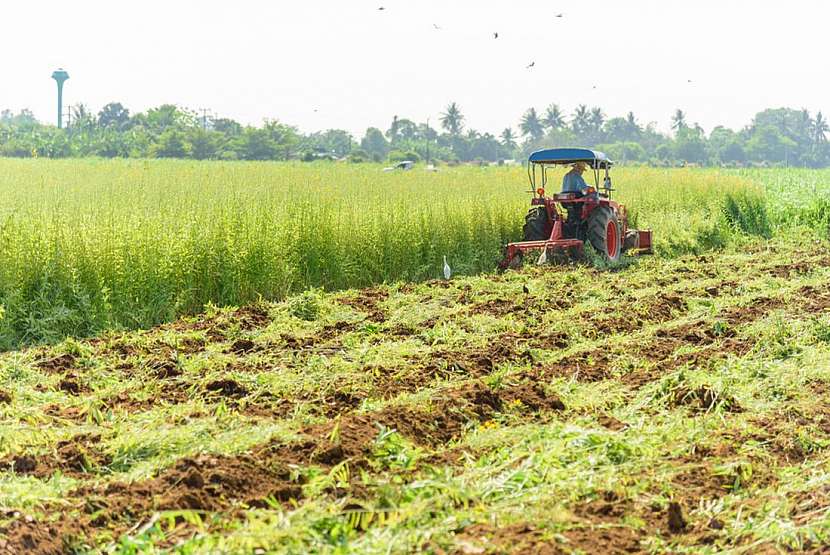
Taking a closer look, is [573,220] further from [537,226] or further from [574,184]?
[537,226]

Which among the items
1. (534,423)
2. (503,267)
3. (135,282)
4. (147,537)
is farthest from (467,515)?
(503,267)

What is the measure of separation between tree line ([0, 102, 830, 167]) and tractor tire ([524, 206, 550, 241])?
48293 mm

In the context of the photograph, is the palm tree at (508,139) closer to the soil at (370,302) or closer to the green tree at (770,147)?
the green tree at (770,147)

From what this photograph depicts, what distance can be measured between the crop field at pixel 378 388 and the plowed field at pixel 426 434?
0.06ft

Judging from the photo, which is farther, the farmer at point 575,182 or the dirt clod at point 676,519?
the farmer at point 575,182

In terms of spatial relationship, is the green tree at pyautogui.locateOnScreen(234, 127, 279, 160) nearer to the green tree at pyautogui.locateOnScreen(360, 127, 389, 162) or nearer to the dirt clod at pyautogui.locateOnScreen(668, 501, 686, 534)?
the green tree at pyautogui.locateOnScreen(360, 127, 389, 162)

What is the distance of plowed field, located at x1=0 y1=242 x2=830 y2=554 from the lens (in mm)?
4301

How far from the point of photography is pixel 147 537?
4238 mm

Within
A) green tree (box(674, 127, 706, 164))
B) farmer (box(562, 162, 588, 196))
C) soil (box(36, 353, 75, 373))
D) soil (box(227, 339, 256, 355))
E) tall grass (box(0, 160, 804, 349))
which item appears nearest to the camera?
soil (box(36, 353, 75, 373))

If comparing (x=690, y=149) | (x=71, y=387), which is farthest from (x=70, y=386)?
(x=690, y=149)

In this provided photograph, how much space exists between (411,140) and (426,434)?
108m

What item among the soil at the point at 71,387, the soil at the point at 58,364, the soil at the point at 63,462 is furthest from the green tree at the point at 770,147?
the soil at the point at 63,462

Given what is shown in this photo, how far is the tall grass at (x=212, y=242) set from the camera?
9938 mm

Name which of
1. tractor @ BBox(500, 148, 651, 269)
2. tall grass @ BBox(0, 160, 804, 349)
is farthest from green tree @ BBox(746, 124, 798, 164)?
tractor @ BBox(500, 148, 651, 269)
